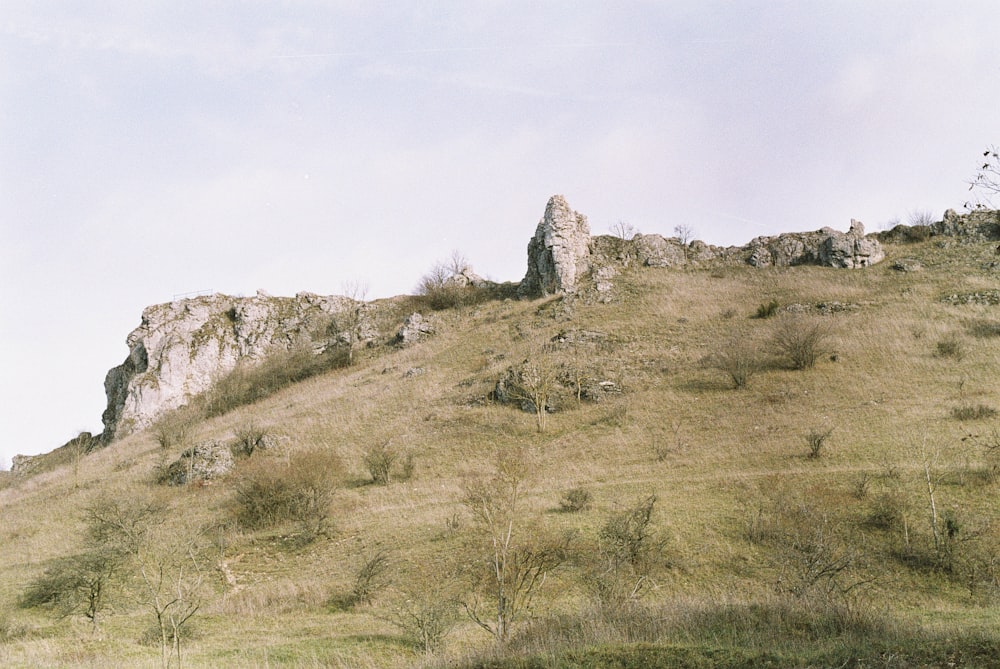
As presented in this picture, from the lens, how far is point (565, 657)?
27.9 ft

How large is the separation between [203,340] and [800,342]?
60.4 metres

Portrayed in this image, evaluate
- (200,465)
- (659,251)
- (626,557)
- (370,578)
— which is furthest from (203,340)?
(626,557)

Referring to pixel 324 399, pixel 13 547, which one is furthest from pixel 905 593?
pixel 324 399

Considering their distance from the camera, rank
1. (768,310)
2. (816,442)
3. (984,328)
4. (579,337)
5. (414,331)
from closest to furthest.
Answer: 1. (816,442)
2. (984,328)
3. (579,337)
4. (768,310)
5. (414,331)

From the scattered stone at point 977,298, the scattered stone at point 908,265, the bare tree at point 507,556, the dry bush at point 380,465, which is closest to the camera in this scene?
the bare tree at point 507,556

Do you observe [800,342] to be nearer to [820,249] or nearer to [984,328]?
[984,328]

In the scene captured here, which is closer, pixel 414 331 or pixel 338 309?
pixel 414 331

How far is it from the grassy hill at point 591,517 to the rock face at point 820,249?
1031cm

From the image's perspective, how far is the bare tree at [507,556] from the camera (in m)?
12.9

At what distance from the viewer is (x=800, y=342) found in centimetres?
3494

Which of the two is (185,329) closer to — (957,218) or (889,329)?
(889,329)

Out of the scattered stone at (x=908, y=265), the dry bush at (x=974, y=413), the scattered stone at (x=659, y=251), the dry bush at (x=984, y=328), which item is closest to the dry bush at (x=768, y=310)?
the dry bush at (x=984, y=328)

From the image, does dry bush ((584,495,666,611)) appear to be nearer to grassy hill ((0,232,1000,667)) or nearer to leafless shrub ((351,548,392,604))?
grassy hill ((0,232,1000,667))

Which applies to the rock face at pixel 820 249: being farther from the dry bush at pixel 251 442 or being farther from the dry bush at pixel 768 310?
the dry bush at pixel 251 442
